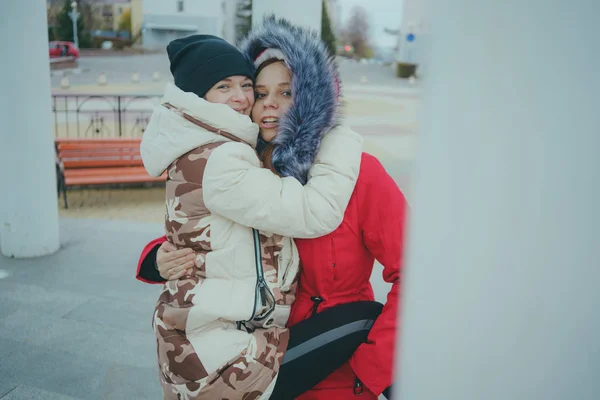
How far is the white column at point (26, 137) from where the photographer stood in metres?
4.66

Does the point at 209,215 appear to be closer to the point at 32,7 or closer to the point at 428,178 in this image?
the point at 428,178

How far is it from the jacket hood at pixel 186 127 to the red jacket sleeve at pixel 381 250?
432 millimetres

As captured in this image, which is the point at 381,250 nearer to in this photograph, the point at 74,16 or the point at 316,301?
the point at 316,301

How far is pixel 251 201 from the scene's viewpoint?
1544 millimetres

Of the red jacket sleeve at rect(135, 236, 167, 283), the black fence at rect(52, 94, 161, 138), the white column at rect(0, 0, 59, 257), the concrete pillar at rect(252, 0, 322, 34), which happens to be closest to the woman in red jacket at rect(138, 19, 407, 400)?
the red jacket sleeve at rect(135, 236, 167, 283)

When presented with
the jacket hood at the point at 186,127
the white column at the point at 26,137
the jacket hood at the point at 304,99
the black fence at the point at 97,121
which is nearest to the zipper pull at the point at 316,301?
the jacket hood at the point at 304,99

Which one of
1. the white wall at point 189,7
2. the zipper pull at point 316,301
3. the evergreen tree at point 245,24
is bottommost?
the zipper pull at point 316,301

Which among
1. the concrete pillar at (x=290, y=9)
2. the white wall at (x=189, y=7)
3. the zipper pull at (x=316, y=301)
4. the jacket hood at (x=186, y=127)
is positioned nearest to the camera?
the jacket hood at (x=186, y=127)

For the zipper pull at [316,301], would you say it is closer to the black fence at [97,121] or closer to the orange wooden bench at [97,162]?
the orange wooden bench at [97,162]

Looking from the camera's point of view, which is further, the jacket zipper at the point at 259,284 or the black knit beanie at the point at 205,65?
the black knit beanie at the point at 205,65

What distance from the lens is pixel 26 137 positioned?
4.81 m

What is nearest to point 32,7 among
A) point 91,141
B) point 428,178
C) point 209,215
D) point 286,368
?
point 91,141

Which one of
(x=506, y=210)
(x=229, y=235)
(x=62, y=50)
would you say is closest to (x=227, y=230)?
(x=229, y=235)

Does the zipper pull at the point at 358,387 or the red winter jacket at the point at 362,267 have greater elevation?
the red winter jacket at the point at 362,267
